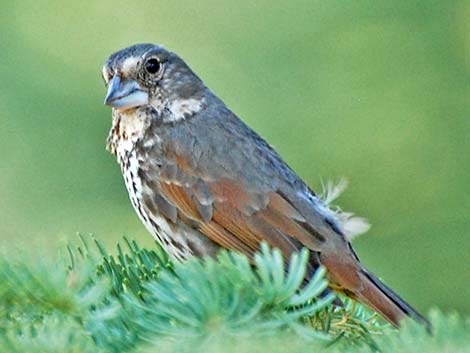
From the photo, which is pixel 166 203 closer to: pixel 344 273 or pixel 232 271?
pixel 344 273

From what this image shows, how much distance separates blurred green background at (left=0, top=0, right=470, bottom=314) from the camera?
11.1 ft

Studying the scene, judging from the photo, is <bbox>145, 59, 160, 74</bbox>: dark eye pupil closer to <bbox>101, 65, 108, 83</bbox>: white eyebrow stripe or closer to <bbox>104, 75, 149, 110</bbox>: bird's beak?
<bbox>104, 75, 149, 110</bbox>: bird's beak

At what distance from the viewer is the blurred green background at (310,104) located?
11.1 feet

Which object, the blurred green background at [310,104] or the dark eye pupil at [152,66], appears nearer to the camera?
the blurred green background at [310,104]

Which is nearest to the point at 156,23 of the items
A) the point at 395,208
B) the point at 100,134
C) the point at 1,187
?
the point at 100,134

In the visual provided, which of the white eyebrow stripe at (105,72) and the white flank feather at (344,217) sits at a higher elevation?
the white eyebrow stripe at (105,72)

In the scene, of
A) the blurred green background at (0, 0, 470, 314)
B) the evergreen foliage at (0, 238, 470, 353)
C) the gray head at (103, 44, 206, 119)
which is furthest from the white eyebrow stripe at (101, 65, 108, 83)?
the evergreen foliage at (0, 238, 470, 353)

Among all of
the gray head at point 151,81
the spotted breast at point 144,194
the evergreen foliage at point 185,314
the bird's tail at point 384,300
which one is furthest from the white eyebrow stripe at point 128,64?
the evergreen foliage at point 185,314

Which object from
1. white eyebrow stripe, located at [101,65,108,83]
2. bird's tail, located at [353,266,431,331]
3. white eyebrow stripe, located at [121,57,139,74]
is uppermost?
white eyebrow stripe, located at [121,57,139,74]

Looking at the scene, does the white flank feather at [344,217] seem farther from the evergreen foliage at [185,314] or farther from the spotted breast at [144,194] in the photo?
the evergreen foliage at [185,314]

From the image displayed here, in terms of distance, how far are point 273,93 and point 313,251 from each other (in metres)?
0.57

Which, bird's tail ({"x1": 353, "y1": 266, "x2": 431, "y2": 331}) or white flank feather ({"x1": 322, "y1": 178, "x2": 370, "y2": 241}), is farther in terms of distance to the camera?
white flank feather ({"x1": 322, "y1": 178, "x2": 370, "y2": 241})

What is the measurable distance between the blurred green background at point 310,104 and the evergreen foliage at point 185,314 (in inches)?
59.3

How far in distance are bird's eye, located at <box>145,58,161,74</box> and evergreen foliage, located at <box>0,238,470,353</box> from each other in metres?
2.22
